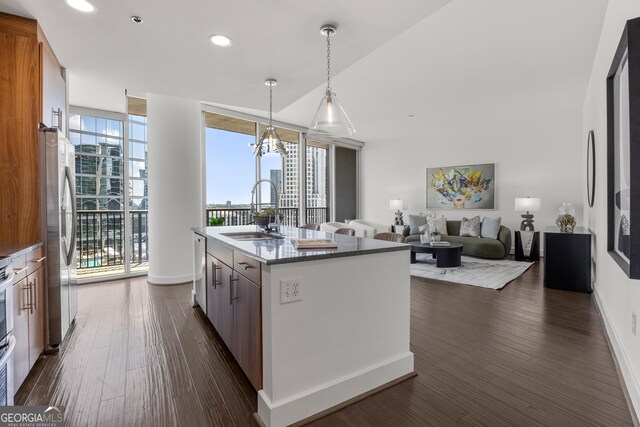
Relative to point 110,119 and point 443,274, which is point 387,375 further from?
point 110,119

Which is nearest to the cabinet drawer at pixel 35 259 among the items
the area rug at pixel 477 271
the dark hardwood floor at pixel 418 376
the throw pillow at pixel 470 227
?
the dark hardwood floor at pixel 418 376

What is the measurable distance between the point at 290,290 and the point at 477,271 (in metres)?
4.45

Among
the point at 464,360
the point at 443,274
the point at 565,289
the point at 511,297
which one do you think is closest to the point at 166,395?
the point at 464,360

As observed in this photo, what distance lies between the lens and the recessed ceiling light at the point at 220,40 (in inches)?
102

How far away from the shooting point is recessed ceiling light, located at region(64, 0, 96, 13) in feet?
7.14

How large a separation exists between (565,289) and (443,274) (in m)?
1.50

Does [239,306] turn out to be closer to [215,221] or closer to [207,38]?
[207,38]

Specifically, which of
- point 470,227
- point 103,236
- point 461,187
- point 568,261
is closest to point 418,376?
point 568,261

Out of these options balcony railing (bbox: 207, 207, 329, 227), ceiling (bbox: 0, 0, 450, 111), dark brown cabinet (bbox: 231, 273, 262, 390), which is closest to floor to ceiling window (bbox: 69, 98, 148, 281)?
balcony railing (bbox: 207, 207, 329, 227)

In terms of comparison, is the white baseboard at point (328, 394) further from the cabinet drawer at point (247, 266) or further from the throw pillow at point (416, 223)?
the throw pillow at point (416, 223)

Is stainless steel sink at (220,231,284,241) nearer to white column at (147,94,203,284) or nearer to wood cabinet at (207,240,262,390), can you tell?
wood cabinet at (207,240,262,390)

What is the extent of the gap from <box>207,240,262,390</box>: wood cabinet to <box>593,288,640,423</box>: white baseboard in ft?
6.69

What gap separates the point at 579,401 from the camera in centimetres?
187

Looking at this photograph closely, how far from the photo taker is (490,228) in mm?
6547
